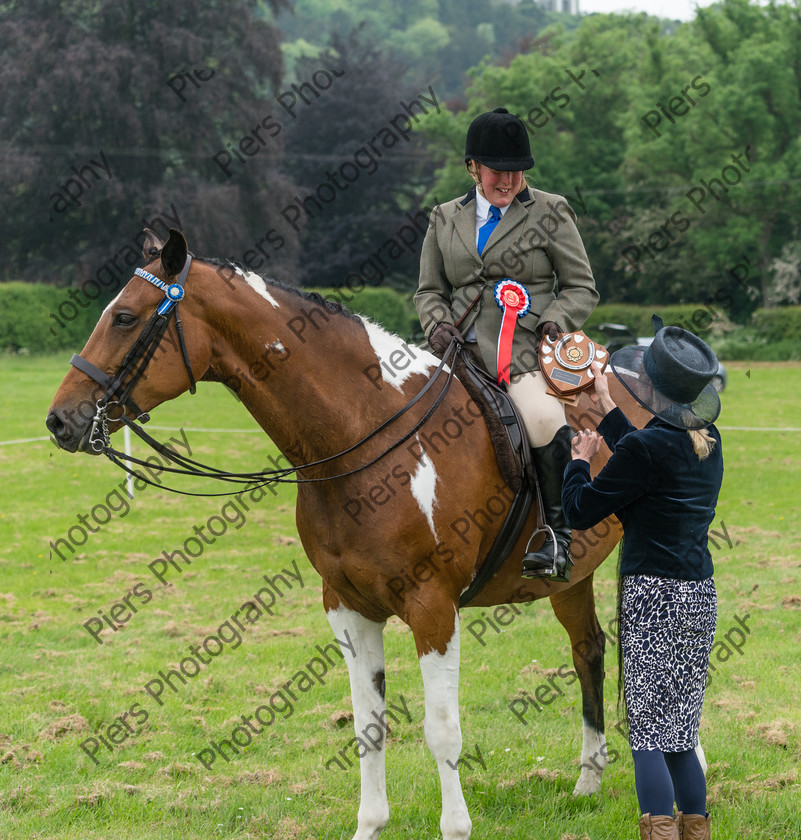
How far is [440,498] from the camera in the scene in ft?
12.7

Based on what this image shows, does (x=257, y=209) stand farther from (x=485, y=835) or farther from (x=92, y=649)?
(x=485, y=835)

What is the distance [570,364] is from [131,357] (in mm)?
1824

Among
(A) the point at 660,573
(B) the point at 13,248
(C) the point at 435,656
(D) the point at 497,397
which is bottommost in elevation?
(B) the point at 13,248

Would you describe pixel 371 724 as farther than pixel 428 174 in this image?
No

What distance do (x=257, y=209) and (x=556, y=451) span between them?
1273 inches

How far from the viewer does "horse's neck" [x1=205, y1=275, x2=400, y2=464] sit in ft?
12.1

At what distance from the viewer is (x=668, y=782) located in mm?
3348

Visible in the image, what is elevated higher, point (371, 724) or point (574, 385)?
point (574, 385)

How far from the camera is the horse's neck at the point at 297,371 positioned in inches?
145

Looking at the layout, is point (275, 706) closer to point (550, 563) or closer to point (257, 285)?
point (550, 563)

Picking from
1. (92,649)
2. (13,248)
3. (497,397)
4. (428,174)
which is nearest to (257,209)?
(13,248)

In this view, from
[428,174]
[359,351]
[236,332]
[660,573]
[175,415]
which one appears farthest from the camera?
[428,174]

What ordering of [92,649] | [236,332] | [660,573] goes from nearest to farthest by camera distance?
[660,573] < [236,332] < [92,649]

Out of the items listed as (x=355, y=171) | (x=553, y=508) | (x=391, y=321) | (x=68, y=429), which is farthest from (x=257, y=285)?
(x=355, y=171)
